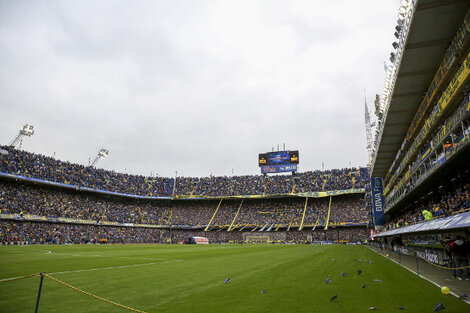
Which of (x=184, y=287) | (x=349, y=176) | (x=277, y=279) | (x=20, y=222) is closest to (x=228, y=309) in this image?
(x=184, y=287)

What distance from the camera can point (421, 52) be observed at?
15133 millimetres

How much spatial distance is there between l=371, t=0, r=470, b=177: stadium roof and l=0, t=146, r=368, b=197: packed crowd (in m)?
46.5

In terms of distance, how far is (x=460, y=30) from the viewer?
12875 mm

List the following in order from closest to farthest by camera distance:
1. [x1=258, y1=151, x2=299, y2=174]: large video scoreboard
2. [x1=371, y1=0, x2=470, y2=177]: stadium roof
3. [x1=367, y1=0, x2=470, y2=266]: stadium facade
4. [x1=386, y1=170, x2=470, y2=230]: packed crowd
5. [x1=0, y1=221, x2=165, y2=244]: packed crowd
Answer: [x1=371, y1=0, x2=470, y2=177]: stadium roof
[x1=367, y1=0, x2=470, y2=266]: stadium facade
[x1=386, y1=170, x2=470, y2=230]: packed crowd
[x1=0, y1=221, x2=165, y2=244]: packed crowd
[x1=258, y1=151, x2=299, y2=174]: large video scoreboard

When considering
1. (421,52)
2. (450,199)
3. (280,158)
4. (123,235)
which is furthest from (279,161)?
(421,52)

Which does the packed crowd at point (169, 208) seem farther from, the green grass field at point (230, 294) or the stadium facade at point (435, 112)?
the green grass field at point (230, 294)

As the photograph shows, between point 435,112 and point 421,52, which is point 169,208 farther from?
point 421,52

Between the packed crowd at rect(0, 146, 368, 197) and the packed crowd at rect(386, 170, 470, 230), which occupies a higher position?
the packed crowd at rect(0, 146, 368, 197)

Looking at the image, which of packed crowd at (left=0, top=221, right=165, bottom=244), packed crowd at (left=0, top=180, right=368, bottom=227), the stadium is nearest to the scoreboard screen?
the stadium

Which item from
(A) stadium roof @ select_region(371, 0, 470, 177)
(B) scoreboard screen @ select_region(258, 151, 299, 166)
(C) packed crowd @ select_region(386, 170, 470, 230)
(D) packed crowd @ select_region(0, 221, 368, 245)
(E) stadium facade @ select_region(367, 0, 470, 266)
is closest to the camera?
(A) stadium roof @ select_region(371, 0, 470, 177)

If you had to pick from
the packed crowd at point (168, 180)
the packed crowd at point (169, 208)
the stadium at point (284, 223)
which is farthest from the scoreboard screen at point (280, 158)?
the packed crowd at point (169, 208)

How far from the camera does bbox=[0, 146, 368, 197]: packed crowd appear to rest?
54312 mm

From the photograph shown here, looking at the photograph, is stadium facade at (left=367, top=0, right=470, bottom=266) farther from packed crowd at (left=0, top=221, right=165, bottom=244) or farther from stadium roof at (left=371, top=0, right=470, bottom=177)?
packed crowd at (left=0, top=221, right=165, bottom=244)

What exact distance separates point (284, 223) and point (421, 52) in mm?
57362
